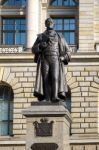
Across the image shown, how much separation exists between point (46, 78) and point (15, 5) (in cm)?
2291

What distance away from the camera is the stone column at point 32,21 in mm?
40062

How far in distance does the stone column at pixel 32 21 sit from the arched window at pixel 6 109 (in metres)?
2.90

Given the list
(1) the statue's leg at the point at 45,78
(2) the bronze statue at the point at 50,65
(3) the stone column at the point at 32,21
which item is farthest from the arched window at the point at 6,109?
(1) the statue's leg at the point at 45,78

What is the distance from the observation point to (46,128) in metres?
18.7

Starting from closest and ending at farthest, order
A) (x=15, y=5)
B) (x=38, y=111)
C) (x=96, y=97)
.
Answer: (x=38, y=111)
(x=96, y=97)
(x=15, y=5)

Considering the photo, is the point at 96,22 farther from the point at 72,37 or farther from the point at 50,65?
the point at 50,65

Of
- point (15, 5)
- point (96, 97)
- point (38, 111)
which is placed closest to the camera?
point (38, 111)

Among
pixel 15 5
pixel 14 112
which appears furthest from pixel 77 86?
pixel 15 5

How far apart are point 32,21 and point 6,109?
17.7 feet

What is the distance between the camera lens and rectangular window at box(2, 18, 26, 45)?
136 ft

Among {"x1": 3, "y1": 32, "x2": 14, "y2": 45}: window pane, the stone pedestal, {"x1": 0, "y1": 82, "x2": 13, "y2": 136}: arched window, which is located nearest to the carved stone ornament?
the stone pedestal

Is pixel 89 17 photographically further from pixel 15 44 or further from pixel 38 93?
pixel 38 93

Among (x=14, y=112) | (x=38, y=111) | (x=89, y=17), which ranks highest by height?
(x=89, y=17)

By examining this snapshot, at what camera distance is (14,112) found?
130ft
